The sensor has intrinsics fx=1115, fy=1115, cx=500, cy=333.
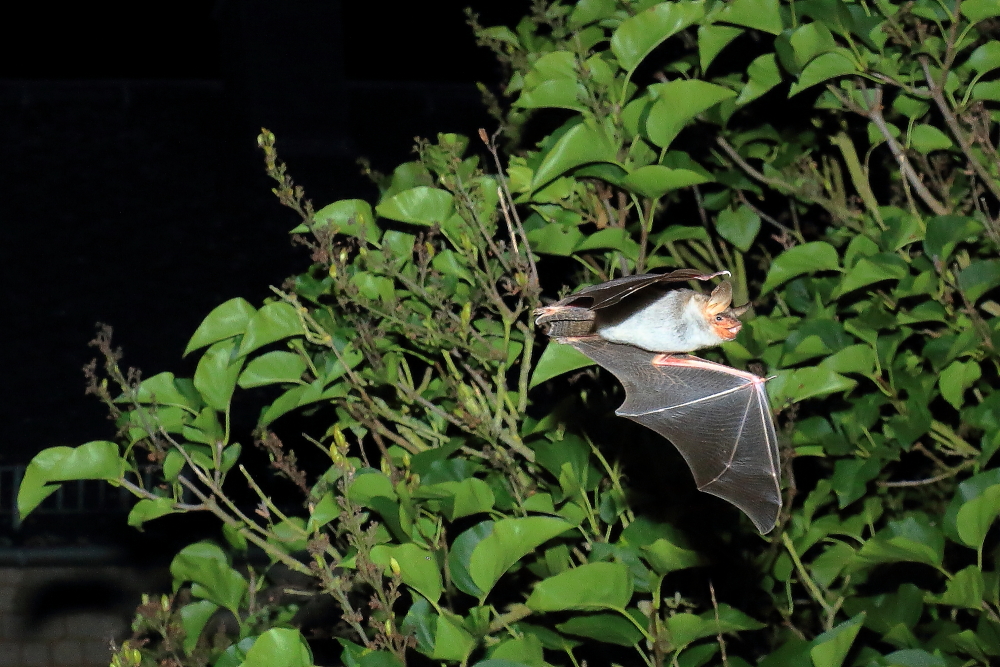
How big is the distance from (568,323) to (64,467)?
1.02 meters

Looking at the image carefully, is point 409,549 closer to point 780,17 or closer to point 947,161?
point 780,17

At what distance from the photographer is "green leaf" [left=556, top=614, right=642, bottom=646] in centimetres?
198

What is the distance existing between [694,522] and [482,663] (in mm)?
800

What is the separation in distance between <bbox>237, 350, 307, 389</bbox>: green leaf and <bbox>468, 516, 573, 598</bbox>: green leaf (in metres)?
0.61

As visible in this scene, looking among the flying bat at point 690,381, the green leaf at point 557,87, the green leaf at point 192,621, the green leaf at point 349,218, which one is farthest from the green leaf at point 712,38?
the green leaf at point 192,621

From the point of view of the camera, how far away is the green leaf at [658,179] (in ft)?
6.34

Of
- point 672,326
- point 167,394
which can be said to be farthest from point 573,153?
point 167,394

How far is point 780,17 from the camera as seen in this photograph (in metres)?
2.20

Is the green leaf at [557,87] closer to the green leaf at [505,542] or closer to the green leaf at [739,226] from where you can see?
the green leaf at [739,226]

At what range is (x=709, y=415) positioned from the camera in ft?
7.09

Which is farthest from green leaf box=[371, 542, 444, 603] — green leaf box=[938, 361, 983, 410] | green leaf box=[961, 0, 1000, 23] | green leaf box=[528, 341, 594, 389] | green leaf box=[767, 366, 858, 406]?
green leaf box=[961, 0, 1000, 23]

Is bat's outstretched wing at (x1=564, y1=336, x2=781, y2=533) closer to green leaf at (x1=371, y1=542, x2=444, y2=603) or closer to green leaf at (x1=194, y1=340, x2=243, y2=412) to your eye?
green leaf at (x1=371, y1=542, x2=444, y2=603)

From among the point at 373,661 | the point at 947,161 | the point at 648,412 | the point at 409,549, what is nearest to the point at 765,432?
the point at 648,412

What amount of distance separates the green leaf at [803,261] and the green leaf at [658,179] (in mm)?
360
